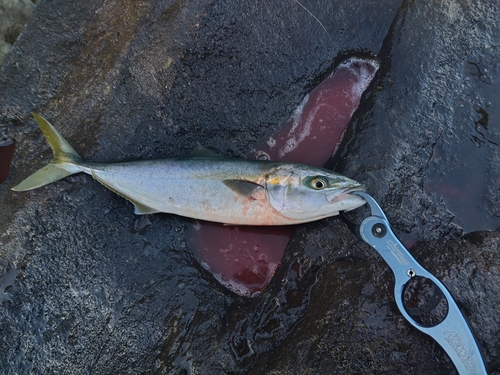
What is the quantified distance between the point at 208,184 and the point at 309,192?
896mm

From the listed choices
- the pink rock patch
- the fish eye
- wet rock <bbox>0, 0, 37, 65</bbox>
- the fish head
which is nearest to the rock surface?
the pink rock patch

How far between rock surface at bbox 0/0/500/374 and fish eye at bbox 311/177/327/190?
450 mm

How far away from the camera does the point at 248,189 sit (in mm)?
3041

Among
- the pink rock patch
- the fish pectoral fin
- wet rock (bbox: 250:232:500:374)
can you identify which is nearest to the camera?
wet rock (bbox: 250:232:500:374)

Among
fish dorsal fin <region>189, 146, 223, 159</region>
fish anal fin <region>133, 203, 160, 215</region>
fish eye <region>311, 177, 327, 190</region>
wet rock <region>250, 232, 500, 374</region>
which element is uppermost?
fish dorsal fin <region>189, 146, 223, 159</region>

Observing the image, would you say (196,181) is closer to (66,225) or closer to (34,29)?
(66,225)

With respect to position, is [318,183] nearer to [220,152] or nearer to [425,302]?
[220,152]

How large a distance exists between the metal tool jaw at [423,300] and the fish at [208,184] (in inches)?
10.6

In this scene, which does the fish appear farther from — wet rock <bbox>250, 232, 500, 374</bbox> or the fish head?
wet rock <bbox>250, 232, 500, 374</bbox>

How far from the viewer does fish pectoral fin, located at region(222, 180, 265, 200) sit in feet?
9.96

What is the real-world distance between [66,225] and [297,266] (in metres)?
2.17

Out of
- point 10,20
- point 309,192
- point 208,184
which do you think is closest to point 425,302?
point 309,192

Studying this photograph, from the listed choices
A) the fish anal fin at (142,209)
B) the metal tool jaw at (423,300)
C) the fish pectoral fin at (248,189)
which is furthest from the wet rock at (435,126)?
the fish anal fin at (142,209)

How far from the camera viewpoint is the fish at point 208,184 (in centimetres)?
297
